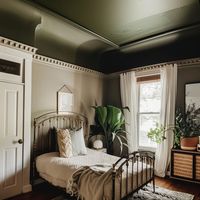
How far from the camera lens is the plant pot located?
3.73 metres

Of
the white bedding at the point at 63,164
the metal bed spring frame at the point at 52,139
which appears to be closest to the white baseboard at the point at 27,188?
the metal bed spring frame at the point at 52,139

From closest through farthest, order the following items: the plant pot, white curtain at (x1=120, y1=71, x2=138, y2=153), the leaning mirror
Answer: the plant pot
the leaning mirror
white curtain at (x1=120, y1=71, x2=138, y2=153)

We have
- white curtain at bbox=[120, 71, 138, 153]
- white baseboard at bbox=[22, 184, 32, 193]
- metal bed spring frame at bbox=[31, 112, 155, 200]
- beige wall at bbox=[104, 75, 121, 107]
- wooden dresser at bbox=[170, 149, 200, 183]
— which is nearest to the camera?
metal bed spring frame at bbox=[31, 112, 155, 200]

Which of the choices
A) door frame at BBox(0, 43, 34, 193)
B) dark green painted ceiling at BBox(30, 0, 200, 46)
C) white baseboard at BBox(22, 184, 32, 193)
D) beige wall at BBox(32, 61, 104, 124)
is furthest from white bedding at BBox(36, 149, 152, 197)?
dark green painted ceiling at BBox(30, 0, 200, 46)

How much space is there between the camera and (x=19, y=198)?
3.11 metres

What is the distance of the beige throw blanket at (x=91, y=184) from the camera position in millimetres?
2323

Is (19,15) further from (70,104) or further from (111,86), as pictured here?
(111,86)

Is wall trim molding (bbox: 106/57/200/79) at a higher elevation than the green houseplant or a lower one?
higher

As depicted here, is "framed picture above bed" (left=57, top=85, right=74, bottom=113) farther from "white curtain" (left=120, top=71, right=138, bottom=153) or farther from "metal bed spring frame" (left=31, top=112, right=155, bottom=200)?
"white curtain" (left=120, top=71, right=138, bottom=153)

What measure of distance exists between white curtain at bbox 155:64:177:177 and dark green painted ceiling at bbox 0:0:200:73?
460mm

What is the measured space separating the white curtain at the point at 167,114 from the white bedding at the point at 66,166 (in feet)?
3.80

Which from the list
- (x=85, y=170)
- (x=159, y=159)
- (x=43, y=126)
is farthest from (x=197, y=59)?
(x=43, y=126)

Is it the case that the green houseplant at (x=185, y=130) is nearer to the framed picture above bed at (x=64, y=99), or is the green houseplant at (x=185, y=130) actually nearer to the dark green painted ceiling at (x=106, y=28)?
the dark green painted ceiling at (x=106, y=28)

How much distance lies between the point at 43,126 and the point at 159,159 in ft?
8.22
